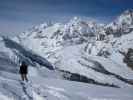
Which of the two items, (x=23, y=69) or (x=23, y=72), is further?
(x=23, y=69)

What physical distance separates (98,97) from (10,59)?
30.7 meters

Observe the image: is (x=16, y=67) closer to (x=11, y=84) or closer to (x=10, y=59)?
(x=10, y=59)

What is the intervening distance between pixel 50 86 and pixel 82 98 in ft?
15.1

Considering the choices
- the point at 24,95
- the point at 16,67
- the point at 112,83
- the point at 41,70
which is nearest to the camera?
the point at 24,95

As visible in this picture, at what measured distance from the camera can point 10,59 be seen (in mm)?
53156

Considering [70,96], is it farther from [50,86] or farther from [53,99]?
[50,86]

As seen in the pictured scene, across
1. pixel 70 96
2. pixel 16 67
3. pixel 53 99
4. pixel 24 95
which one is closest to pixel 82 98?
pixel 70 96

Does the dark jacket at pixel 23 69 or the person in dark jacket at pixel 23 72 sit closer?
the person in dark jacket at pixel 23 72

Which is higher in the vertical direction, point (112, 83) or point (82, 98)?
point (82, 98)

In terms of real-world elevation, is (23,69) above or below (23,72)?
above

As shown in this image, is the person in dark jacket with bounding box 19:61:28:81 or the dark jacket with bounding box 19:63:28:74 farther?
the dark jacket with bounding box 19:63:28:74

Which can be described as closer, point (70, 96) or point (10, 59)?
point (70, 96)

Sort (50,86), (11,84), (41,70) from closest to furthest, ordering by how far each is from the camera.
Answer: (11,84), (50,86), (41,70)

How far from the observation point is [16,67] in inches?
1978
